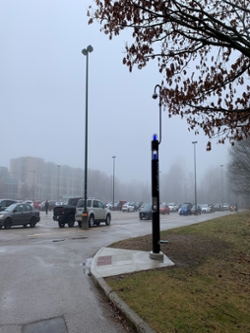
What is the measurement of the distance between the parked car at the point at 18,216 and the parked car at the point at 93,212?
2980 millimetres

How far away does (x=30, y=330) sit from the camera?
4.24 m

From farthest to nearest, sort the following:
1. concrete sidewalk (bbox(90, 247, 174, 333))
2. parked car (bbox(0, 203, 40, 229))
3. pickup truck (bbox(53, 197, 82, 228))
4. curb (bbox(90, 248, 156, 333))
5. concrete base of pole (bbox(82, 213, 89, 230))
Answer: pickup truck (bbox(53, 197, 82, 228))
concrete base of pole (bbox(82, 213, 89, 230))
parked car (bbox(0, 203, 40, 229))
concrete sidewalk (bbox(90, 247, 174, 333))
curb (bbox(90, 248, 156, 333))

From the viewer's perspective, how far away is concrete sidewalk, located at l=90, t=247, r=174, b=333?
4.47m

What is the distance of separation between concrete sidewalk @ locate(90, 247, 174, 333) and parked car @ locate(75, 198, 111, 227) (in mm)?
9514

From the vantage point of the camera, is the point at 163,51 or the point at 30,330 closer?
the point at 30,330

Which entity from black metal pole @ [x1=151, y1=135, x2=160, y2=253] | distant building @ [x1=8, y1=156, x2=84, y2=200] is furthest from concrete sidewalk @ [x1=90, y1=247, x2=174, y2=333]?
distant building @ [x1=8, y1=156, x2=84, y2=200]

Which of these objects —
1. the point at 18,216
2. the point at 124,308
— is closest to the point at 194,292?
the point at 124,308

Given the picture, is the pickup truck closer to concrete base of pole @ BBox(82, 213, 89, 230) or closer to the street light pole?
concrete base of pole @ BBox(82, 213, 89, 230)

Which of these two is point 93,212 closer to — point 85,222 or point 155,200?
point 85,222

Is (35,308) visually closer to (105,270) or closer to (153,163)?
(105,270)

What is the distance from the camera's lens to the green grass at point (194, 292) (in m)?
4.36

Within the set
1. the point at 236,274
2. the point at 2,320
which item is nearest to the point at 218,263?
the point at 236,274

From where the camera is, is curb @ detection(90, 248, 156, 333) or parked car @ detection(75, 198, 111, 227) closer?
curb @ detection(90, 248, 156, 333)

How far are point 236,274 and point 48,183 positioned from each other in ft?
374
